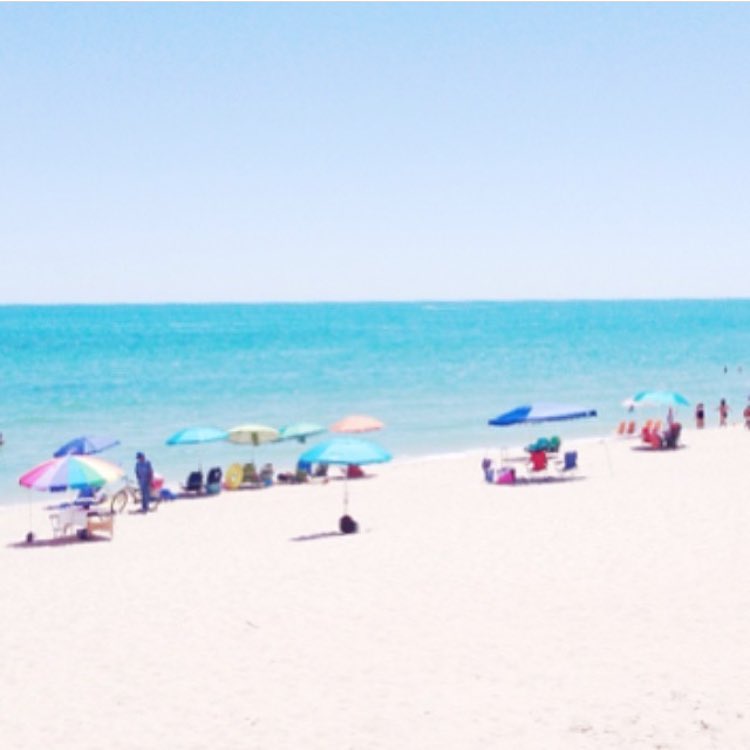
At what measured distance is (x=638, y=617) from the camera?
1146 cm

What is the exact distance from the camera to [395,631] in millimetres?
11281

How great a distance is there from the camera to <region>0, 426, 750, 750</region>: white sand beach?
8.57m

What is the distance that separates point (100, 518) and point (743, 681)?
12.7 metres

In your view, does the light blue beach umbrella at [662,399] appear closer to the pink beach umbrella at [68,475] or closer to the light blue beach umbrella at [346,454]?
the light blue beach umbrella at [346,454]

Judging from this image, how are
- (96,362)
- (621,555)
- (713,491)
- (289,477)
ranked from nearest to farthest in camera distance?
(621,555) → (713,491) → (289,477) → (96,362)

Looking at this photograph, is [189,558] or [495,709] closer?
[495,709]

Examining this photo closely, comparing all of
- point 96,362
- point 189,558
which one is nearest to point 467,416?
point 189,558

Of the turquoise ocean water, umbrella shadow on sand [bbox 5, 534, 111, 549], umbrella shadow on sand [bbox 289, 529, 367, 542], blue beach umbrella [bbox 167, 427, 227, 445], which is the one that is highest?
blue beach umbrella [bbox 167, 427, 227, 445]

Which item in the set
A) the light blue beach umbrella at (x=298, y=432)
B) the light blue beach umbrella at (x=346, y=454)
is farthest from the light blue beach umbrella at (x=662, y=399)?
the light blue beach umbrella at (x=346, y=454)

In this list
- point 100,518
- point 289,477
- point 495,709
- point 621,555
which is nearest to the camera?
point 495,709

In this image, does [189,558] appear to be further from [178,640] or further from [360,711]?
[360,711]

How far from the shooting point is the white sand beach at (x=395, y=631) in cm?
857

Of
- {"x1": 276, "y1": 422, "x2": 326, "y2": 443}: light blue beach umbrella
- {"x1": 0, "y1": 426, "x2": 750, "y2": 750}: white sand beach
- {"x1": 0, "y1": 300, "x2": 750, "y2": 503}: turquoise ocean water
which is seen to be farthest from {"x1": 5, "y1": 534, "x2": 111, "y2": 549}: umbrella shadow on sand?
{"x1": 276, "y1": 422, "x2": 326, "y2": 443}: light blue beach umbrella

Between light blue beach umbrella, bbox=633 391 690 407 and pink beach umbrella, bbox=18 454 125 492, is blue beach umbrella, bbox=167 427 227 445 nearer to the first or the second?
pink beach umbrella, bbox=18 454 125 492
